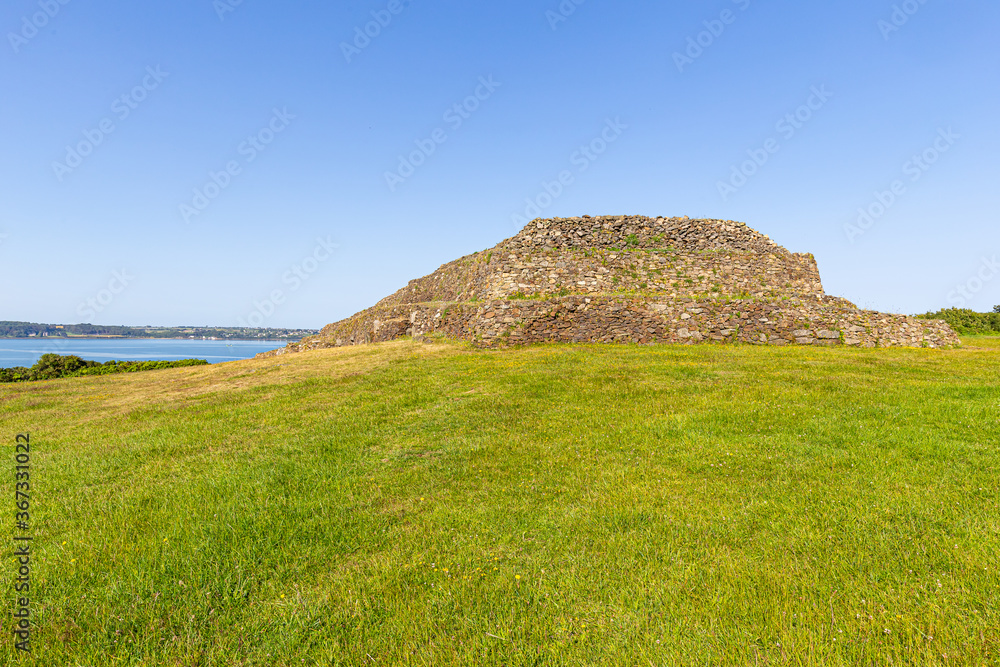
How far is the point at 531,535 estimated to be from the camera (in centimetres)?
484

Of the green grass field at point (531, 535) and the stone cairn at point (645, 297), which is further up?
the stone cairn at point (645, 297)

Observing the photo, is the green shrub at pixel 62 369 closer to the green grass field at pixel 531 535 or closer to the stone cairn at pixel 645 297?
the stone cairn at pixel 645 297

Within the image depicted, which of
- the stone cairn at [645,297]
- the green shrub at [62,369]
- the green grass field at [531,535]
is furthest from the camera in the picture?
the stone cairn at [645,297]

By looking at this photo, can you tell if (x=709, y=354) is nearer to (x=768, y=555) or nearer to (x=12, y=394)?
(x=768, y=555)

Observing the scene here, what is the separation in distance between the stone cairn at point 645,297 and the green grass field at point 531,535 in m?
12.8

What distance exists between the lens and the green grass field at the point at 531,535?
3291 mm

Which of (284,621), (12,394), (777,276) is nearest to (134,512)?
(284,621)

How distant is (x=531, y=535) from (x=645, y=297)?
22036 mm

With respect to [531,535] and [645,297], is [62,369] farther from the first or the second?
[645,297]

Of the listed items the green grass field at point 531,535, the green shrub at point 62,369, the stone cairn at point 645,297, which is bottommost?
the green grass field at point 531,535

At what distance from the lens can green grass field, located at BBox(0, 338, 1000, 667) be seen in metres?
3.29

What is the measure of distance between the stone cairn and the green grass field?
12850mm

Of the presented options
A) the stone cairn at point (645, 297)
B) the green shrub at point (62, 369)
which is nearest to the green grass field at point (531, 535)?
the stone cairn at point (645, 297)

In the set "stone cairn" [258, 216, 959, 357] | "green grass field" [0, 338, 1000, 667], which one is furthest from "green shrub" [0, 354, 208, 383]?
"green grass field" [0, 338, 1000, 667]
